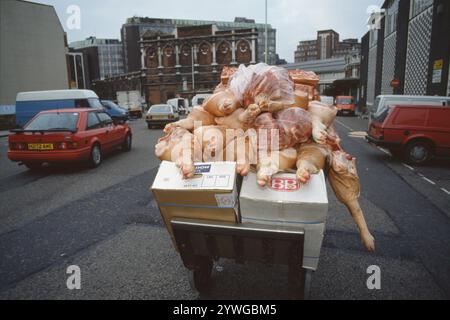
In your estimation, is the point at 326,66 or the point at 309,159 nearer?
the point at 309,159

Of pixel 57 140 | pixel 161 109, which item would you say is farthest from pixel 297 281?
pixel 161 109

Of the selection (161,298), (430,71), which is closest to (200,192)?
(161,298)

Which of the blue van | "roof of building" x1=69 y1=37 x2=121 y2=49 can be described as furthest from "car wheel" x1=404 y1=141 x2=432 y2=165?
"roof of building" x1=69 y1=37 x2=121 y2=49

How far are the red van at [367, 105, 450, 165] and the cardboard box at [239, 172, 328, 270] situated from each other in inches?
319

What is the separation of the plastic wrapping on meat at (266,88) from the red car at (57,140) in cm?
657

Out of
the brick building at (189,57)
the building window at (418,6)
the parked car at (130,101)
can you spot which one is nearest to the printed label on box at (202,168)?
the building window at (418,6)

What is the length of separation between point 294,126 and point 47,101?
764 inches

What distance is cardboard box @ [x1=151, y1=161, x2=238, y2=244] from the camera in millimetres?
2240

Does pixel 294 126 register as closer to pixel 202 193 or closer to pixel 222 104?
pixel 222 104

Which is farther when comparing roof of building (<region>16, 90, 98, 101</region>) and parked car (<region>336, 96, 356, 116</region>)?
parked car (<region>336, 96, 356, 116</region>)

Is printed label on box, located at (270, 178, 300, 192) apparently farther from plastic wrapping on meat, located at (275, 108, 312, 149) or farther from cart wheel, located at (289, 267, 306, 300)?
cart wheel, located at (289, 267, 306, 300)

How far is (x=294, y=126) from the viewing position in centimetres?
248

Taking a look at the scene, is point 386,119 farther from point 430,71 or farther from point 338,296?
point 430,71

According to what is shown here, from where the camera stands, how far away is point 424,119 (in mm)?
9000
